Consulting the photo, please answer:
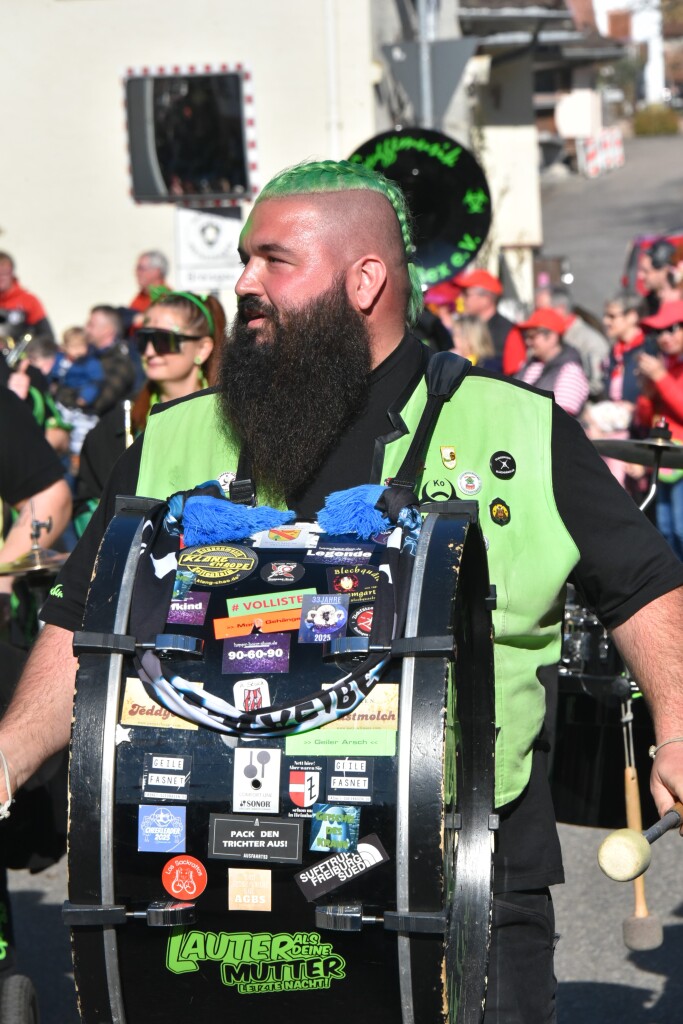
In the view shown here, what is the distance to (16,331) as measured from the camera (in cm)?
1022

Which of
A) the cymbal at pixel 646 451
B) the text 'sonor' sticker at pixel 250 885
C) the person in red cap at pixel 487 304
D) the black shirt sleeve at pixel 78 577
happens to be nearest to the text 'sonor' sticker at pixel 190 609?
the text 'sonor' sticker at pixel 250 885

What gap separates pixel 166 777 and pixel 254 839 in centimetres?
14

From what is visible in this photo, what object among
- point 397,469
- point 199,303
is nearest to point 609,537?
point 397,469

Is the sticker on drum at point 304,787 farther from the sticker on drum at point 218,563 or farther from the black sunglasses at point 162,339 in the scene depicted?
the black sunglasses at point 162,339

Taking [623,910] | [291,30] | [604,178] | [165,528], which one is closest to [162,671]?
[165,528]

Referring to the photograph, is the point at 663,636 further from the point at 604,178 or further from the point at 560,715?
the point at 604,178

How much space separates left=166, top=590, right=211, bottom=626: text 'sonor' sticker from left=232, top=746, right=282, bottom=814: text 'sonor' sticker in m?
0.19

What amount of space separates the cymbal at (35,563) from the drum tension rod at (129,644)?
1.98 meters

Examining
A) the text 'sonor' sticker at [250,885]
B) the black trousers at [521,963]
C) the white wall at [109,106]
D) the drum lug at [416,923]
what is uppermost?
the white wall at [109,106]

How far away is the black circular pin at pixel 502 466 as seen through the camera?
2.51 metres

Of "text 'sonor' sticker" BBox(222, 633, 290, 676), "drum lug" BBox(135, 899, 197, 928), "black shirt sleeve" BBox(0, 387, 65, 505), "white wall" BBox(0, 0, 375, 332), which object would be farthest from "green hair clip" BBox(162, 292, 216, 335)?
"white wall" BBox(0, 0, 375, 332)

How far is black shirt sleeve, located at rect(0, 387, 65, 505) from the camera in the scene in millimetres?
4098

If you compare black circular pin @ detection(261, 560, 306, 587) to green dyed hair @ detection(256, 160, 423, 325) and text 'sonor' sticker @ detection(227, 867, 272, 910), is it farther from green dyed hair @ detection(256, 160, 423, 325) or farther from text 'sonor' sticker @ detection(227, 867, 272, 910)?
green dyed hair @ detection(256, 160, 423, 325)

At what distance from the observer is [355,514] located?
2.22 m
